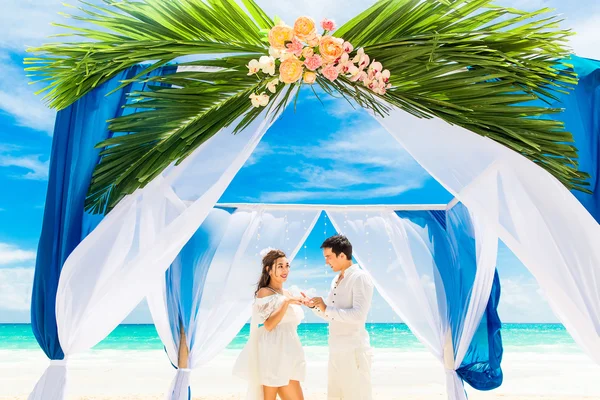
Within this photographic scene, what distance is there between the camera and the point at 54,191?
292 centimetres

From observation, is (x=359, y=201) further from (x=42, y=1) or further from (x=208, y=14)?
(x=208, y=14)

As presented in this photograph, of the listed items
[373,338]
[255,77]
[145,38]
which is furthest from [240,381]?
[145,38]

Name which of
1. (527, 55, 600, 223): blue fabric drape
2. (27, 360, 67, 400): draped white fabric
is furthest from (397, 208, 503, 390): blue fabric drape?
(27, 360, 67, 400): draped white fabric

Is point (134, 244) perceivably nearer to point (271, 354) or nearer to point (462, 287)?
point (271, 354)

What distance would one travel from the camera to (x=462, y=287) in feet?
15.8

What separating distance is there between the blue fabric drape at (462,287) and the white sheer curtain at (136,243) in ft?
8.56

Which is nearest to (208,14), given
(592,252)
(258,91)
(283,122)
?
(258,91)

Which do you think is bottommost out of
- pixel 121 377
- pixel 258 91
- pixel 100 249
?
pixel 121 377

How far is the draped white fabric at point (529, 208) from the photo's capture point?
99.9 inches

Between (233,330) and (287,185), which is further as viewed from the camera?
(287,185)

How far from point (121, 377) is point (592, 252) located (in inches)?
531

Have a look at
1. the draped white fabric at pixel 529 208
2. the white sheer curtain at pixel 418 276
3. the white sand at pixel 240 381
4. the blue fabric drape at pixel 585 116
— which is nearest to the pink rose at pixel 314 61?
the draped white fabric at pixel 529 208

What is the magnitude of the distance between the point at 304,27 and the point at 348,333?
6.88 feet

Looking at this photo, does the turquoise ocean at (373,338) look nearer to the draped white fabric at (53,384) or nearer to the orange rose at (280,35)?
the draped white fabric at (53,384)
